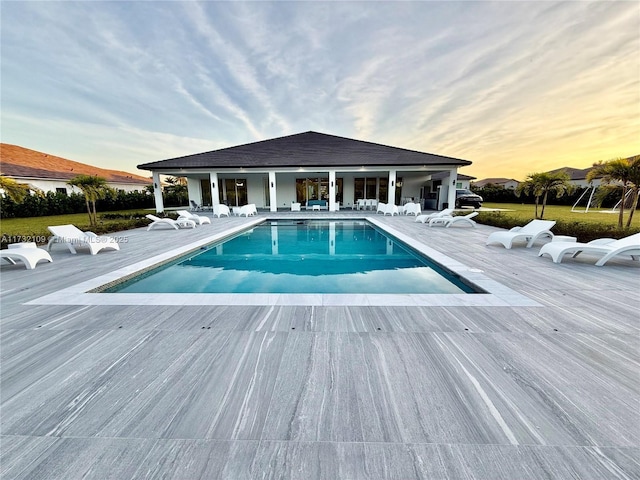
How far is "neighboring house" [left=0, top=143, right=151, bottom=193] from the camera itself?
69.6ft

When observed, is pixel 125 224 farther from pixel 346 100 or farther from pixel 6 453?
pixel 346 100

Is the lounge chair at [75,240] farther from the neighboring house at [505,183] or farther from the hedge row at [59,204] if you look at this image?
the neighboring house at [505,183]

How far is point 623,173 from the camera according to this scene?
7.95 meters

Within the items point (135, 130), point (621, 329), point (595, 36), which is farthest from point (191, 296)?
point (135, 130)

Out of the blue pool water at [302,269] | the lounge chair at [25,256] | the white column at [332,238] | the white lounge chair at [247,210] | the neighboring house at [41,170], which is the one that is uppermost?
the neighboring house at [41,170]

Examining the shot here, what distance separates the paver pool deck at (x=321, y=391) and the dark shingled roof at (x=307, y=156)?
15.0 metres

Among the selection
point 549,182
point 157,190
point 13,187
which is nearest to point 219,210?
point 157,190

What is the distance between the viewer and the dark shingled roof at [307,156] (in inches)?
679

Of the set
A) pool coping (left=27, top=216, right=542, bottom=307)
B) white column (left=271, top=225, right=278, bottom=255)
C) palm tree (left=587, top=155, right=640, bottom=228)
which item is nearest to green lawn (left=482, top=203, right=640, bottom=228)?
palm tree (left=587, top=155, right=640, bottom=228)

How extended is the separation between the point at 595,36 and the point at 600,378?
15.0 meters

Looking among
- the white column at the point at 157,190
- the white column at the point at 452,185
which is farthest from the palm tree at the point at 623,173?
the white column at the point at 157,190

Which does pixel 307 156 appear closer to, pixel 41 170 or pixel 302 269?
pixel 302 269

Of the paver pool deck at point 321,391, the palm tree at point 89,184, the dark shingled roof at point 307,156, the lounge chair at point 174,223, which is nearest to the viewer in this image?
the paver pool deck at point 321,391

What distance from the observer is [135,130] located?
21.8 meters
